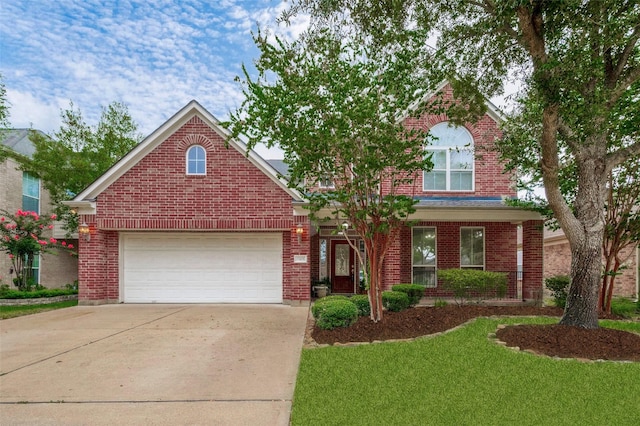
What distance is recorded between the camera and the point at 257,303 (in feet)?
39.6

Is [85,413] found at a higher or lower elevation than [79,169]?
lower

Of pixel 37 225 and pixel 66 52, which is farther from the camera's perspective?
pixel 37 225

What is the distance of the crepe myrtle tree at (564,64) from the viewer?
20.5ft

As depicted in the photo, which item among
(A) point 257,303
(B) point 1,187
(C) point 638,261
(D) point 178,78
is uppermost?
(D) point 178,78

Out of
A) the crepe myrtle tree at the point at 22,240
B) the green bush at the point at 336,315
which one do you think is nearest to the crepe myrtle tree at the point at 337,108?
the green bush at the point at 336,315

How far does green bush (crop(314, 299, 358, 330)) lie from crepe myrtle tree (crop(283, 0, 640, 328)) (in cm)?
408

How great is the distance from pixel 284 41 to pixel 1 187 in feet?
52.1

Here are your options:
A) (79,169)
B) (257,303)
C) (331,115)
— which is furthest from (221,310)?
(79,169)

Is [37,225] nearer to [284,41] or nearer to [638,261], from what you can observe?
[284,41]

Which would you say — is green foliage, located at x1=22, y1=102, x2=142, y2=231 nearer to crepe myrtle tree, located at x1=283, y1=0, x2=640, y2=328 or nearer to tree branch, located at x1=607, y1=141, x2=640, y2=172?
crepe myrtle tree, located at x1=283, y1=0, x2=640, y2=328

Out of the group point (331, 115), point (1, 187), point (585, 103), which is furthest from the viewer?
point (1, 187)

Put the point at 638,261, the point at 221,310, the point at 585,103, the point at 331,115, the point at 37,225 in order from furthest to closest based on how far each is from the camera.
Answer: the point at 37,225, the point at 638,261, the point at 221,310, the point at 331,115, the point at 585,103

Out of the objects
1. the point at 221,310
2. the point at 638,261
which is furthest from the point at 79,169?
the point at 638,261

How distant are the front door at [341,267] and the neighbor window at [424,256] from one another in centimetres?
242
